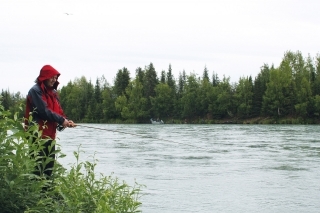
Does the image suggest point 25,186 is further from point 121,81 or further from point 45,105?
point 121,81

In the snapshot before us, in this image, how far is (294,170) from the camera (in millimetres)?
16594

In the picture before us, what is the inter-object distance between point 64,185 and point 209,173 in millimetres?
11184

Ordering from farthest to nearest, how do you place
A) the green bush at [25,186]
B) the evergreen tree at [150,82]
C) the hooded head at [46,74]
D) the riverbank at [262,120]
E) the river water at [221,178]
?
the evergreen tree at [150,82] → the riverbank at [262,120] → the river water at [221,178] → the hooded head at [46,74] → the green bush at [25,186]

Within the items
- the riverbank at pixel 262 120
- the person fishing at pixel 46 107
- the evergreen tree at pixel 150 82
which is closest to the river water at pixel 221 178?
the person fishing at pixel 46 107

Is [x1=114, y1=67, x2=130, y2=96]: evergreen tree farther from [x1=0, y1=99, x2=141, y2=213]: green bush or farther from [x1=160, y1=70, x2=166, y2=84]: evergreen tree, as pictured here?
[x1=0, y1=99, x2=141, y2=213]: green bush

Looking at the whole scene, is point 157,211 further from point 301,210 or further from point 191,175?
point 191,175

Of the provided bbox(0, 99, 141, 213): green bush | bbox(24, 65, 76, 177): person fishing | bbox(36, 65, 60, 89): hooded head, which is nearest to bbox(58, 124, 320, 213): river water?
bbox(24, 65, 76, 177): person fishing

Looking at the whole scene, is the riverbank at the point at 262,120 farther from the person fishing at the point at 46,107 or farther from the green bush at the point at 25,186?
the green bush at the point at 25,186

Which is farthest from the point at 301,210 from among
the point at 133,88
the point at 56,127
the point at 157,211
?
the point at 133,88

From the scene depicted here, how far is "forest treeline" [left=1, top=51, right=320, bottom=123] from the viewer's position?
77781 mm

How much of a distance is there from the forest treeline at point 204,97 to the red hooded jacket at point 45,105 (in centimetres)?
6908

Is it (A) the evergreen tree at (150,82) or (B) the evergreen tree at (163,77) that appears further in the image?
(B) the evergreen tree at (163,77)

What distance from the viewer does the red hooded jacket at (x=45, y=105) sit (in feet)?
19.2

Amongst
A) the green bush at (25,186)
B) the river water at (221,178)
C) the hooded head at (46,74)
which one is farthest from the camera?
the river water at (221,178)
